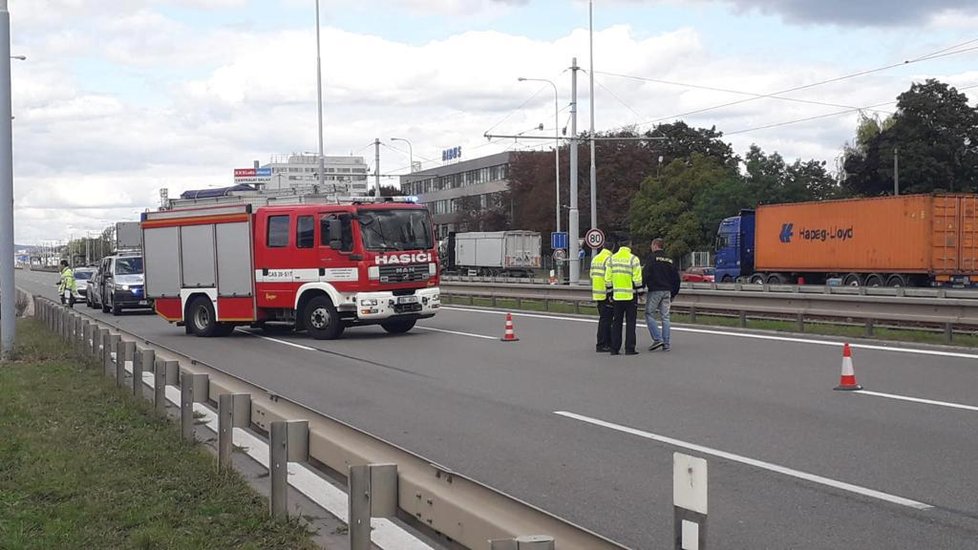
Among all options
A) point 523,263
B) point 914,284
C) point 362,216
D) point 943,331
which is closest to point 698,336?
point 943,331

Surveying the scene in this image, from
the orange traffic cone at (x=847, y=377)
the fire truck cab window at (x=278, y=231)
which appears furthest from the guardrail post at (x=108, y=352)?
the orange traffic cone at (x=847, y=377)

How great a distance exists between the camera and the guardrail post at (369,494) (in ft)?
16.3

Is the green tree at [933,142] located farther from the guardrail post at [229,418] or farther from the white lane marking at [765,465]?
the guardrail post at [229,418]

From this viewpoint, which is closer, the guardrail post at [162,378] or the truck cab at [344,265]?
the guardrail post at [162,378]

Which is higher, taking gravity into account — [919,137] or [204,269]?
[919,137]

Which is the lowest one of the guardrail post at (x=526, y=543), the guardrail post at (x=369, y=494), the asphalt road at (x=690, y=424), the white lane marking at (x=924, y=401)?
the asphalt road at (x=690, y=424)

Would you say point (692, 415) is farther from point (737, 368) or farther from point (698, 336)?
point (698, 336)

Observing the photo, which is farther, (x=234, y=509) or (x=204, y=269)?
(x=204, y=269)

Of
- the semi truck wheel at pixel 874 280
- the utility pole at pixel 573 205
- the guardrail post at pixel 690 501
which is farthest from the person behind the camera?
the utility pole at pixel 573 205

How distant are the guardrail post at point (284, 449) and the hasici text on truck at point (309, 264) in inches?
563

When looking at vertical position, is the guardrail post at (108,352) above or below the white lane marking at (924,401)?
above

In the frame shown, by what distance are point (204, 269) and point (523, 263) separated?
1858 inches

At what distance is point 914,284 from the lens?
3678cm

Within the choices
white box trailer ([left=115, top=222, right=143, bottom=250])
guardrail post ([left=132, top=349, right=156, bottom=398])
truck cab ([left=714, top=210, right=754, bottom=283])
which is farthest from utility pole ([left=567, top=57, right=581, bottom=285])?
guardrail post ([left=132, top=349, right=156, bottom=398])
